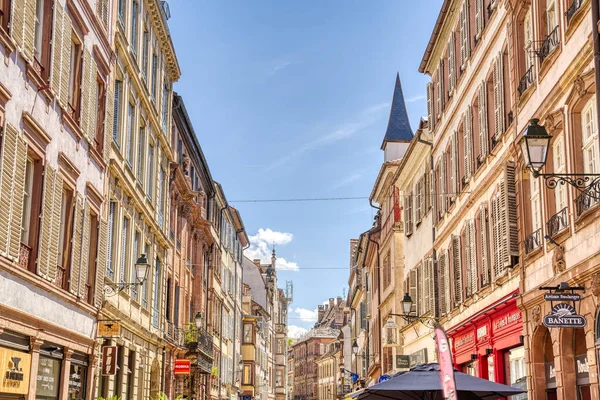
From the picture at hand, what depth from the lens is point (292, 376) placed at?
159125 mm

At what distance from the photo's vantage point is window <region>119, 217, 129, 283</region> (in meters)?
25.0

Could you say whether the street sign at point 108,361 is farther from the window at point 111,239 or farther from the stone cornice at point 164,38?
the stone cornice at point 164,38

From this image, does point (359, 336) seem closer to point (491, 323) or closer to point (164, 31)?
point (164, 31)

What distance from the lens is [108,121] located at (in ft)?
74.4

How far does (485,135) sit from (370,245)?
31980 millimetres

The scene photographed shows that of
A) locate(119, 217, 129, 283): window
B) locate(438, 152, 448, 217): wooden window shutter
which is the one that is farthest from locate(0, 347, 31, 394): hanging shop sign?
locate(438, 152, 448, 217): wooden window shutter

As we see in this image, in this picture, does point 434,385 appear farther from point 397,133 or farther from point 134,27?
Answer: point 397,133

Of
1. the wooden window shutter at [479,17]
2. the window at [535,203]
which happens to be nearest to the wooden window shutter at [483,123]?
the wooden window shutter at [479,17]

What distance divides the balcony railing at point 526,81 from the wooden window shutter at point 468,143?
523 cm

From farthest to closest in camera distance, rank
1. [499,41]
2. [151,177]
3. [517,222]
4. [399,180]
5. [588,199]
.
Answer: [399,180]
[151,177]
[499,41]
[517,222]
[588,199]

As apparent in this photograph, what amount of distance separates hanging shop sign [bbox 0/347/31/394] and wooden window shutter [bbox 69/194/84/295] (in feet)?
11.0

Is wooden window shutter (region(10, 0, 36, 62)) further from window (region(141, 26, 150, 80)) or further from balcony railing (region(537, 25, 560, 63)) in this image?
window (region(141, 26, 150, 80))

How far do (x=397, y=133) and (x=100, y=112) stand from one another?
972 inches

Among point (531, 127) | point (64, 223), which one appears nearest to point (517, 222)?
point (531, 127)
